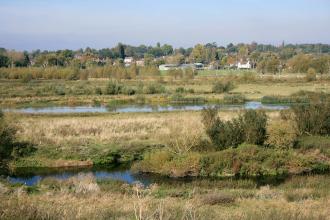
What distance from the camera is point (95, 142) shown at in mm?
35438

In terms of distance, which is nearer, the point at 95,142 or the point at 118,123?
the point at 95,142

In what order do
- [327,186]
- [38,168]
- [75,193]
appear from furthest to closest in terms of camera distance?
1. [38,168]
2. [327,186]
3. [75,193]

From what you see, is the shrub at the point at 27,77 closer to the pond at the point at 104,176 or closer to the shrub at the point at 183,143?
the shrub at the point at 183,143

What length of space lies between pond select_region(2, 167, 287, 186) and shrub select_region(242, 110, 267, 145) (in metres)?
5.13

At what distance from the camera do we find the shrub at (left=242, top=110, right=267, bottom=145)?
1253 inches


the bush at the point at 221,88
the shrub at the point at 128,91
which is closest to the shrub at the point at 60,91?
the shrub at the point at 128,91

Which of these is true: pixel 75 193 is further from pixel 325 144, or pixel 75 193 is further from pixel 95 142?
pixel 325 144

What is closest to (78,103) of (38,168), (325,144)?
A: (38,168)

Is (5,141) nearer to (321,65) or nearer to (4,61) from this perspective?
(321,65)

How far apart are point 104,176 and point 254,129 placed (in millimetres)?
10815

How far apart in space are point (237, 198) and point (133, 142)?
1848cm

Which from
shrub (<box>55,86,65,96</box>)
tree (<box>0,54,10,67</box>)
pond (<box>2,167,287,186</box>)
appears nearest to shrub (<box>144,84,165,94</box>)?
shrub (<box>55,86,65,96</box>)

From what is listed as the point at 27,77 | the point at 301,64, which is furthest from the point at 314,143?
the point at 301,64

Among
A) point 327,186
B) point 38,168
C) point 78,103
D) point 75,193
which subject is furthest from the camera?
point 78,103
